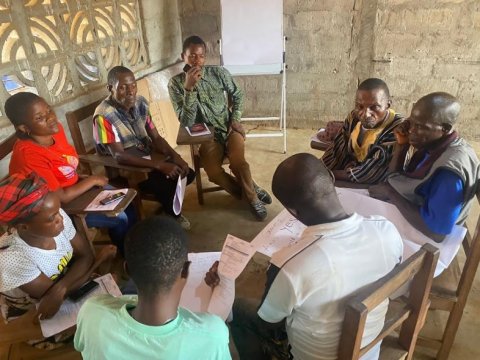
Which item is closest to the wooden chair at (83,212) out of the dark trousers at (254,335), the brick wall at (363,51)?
the dark trousers at (254,335)

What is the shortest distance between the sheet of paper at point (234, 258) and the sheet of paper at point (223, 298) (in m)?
0.03

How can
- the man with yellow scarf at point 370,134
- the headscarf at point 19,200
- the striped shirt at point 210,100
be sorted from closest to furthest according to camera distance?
the headscarf at point 19,200, the man with yellow scarf at point 370,134, the striped shirt at point 210,100

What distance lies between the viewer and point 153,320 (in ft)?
3.00

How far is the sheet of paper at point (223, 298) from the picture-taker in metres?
1.35

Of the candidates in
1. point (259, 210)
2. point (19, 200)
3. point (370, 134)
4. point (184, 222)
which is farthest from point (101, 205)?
point (370, 134)

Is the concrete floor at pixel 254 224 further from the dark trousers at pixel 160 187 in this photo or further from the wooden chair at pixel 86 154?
the wooden chair at pixel 86 154

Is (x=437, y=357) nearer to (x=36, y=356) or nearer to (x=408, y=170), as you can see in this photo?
(x=408, y=170)

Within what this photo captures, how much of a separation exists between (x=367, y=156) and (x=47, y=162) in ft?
5.72

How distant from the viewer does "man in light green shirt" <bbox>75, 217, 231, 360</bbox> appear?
0.91 m

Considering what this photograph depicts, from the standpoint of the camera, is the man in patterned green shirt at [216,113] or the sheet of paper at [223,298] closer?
the sheet of paper at [223,298]

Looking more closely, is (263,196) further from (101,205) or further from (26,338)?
(26,338)

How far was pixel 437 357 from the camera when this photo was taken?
1790mm

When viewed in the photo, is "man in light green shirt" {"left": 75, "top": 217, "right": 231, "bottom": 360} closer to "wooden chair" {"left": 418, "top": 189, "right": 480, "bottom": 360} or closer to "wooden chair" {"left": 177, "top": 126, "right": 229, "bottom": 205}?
"wooden chair" {"left": 418, "top": 189, "right": 480, "bottom": 360}

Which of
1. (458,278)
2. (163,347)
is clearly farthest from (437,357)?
(163,347)
